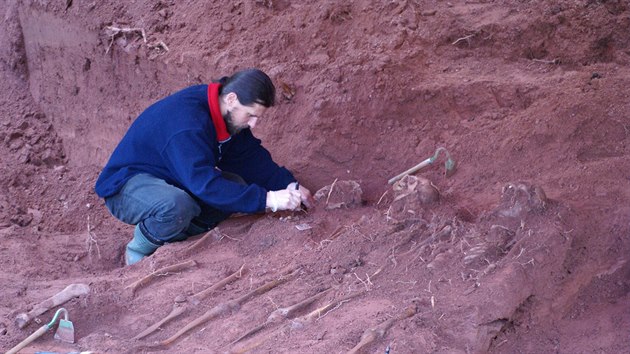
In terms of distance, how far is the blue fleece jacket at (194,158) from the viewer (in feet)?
12.8

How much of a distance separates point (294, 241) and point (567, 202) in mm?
1422

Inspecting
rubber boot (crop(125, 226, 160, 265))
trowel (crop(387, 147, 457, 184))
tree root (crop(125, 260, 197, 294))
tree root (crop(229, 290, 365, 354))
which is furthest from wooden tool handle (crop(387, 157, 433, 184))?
rubber boot (crop(125, 226, 160, 265))

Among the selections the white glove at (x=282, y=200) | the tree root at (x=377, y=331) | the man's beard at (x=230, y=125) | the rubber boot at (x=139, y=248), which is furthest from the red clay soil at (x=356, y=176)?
the man's beard at (x=230, y=125)

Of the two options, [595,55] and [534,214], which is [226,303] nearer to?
[534,214]

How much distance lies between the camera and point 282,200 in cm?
404

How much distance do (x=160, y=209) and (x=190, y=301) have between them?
0.89 meters

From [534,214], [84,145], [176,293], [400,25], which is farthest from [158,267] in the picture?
[84,145]

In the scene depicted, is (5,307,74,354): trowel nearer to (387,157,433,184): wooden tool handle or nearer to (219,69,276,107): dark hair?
(219,69,276,107): dark hair

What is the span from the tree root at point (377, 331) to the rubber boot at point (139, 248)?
1856 mm

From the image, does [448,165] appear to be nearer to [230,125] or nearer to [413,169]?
[413,169]

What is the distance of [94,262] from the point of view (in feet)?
15.7

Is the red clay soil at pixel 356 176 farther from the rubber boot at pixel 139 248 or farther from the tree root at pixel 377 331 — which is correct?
the rubber boot at pixel 139 248

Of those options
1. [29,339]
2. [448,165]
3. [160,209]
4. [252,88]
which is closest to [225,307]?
[29,339]

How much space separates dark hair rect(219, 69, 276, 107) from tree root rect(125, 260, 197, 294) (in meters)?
0.91
